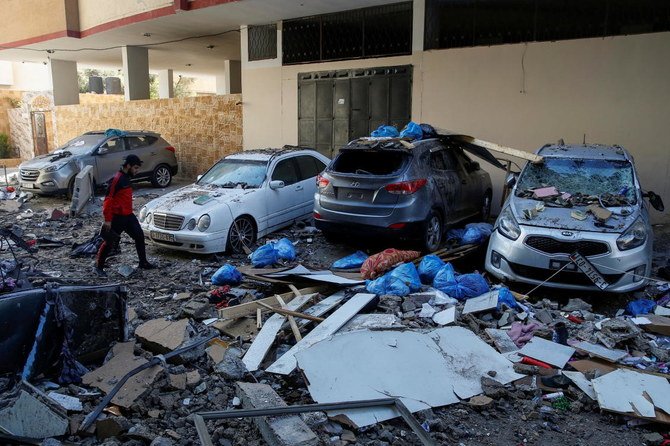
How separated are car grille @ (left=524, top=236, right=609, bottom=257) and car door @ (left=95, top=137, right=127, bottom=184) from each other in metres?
11.8

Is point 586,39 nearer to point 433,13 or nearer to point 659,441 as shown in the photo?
point 433,13

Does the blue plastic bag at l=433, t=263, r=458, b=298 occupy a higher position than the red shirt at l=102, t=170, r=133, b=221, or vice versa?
the red shirt at l=102, t=170, r=133, b=221

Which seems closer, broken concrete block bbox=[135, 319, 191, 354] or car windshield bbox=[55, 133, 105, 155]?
broken concrete block bbox=[135, 319, 191, 354]

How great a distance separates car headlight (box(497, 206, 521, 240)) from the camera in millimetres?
6437

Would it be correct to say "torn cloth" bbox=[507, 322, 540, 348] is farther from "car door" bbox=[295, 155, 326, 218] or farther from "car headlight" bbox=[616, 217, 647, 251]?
"car door" bbox=[295, 155, 326, 218]

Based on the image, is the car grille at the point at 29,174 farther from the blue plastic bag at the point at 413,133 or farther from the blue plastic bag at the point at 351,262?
the blue plastic bag at the point at 413,133

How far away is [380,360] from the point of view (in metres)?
4.45

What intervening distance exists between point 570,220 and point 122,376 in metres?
5.35

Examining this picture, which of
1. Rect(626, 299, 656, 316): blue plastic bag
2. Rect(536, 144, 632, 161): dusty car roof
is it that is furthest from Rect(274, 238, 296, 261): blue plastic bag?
Rect(626, 299, 656, 316): blue plastic bag

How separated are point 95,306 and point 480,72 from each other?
9.87 metres

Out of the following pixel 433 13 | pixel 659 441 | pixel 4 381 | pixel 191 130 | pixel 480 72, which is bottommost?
pixel 659 441

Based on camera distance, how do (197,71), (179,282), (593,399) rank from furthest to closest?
(197,71)
(179,282)
(593,399)

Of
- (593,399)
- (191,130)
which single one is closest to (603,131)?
(593,399)

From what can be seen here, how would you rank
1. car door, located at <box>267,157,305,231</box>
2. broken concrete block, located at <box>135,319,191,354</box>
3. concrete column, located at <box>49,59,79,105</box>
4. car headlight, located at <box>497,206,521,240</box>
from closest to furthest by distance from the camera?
1. broken concrete block, located at <box>135,319,191,354</box>
2. car headlight, located at <box>497,206,521,240</box>
3. car door, located at <box>267,157,305,231</box>
4. concrete column, located at <box>49,59,79,105</box>
